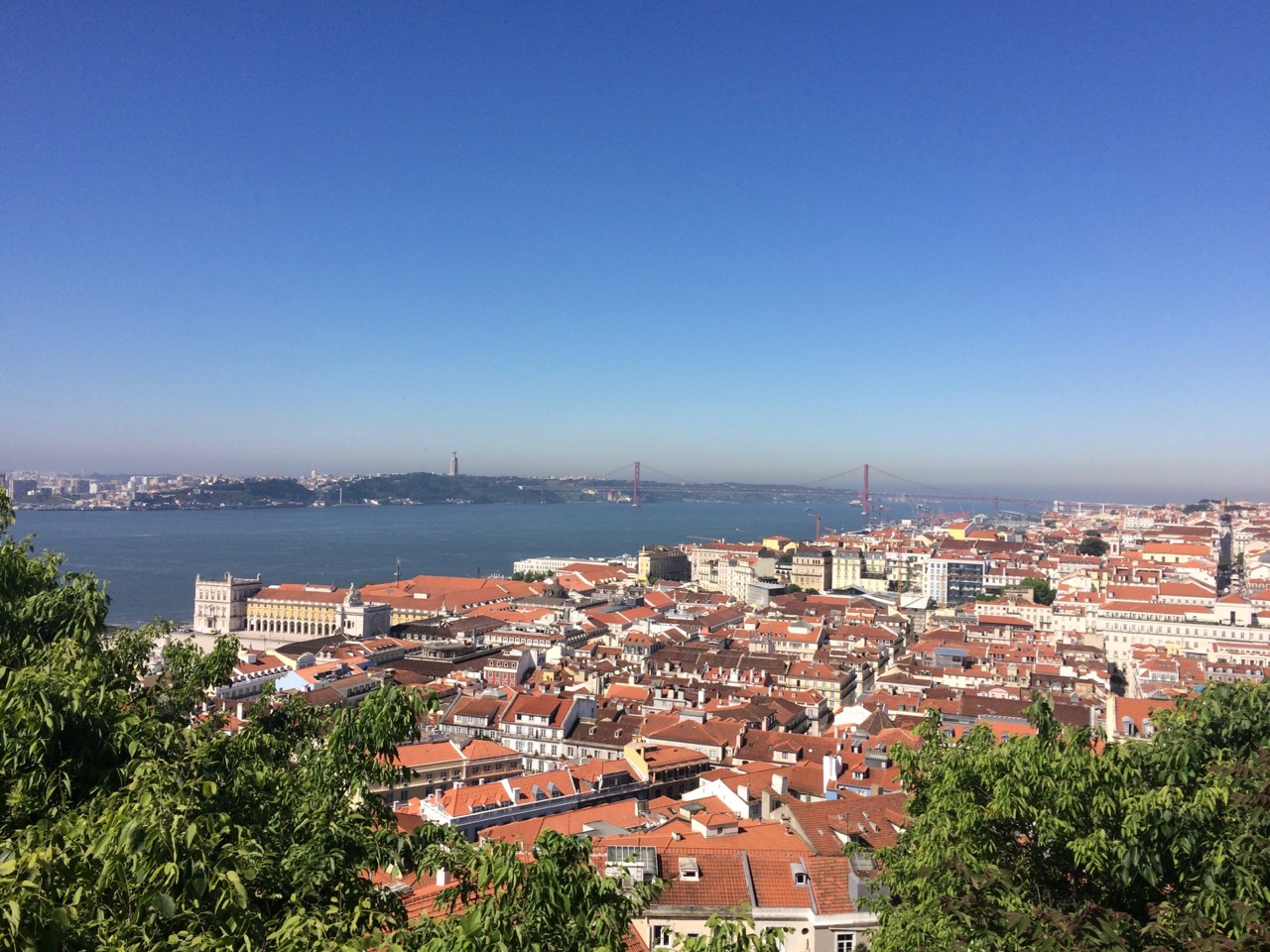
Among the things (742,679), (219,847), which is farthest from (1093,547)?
(219,847)

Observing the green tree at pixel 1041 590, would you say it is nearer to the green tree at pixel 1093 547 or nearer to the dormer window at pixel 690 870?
the green tree at pixel 1093 547

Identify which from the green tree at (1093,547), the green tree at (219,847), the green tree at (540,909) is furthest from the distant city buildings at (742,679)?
the green tree at (1093,547)

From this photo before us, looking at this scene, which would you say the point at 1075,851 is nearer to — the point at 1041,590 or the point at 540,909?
the point at 540,909

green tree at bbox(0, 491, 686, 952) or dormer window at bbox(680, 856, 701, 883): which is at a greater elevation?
green tree at bbox(0, 491, 686, 952)

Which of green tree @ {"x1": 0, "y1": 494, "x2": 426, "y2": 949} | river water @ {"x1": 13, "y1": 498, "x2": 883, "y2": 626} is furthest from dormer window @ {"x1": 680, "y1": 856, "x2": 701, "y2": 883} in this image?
river water @ {"x1": 13, "y1": 498, "x2": 883, "y2": 626}

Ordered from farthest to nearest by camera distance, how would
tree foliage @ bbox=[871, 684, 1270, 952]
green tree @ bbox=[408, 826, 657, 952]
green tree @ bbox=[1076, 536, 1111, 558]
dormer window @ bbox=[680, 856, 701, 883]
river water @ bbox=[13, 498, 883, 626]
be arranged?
1. river water @ bbox=[13, 498, 883, 626]
2. green tree @ bbox=[1076, 536, 1111, 558]
3. dormer window @ bbox=[680, 856, 701, 883]
4. tree foliage @ bbox=[871, 684, 1270, 952]
5. green tree @ bbox=[408, 826, 657, 952]

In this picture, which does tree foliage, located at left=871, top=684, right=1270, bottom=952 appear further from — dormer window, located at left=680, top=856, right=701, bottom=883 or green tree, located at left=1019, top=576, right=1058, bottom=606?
green tree, located at left=1019, top=576, right=1058, bottom=606

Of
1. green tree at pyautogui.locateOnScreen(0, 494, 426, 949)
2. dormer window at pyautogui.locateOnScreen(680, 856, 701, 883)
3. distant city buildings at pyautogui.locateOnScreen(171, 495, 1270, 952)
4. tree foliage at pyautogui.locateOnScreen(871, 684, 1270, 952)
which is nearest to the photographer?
green tree at pyautogui.locateOnScreen(0, 494, 426, 949)
